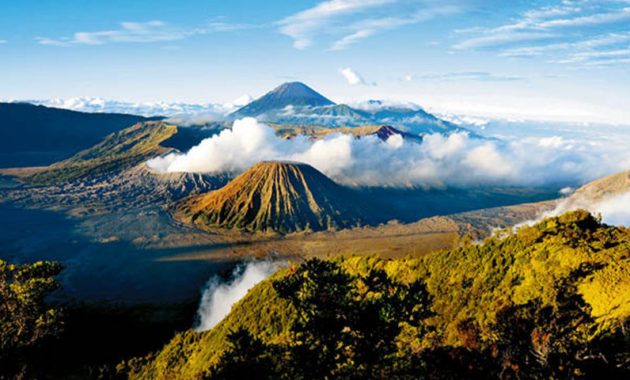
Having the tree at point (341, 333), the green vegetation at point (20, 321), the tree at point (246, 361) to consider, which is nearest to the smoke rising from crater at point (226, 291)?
the green vegetation at point (20, 321)

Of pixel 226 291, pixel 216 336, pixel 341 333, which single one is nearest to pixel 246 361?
pixel 341 333

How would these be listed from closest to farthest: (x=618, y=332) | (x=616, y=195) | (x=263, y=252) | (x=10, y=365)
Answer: (x=618, y=332) → (x=10, y=365) → (x=263, y=252) → (x=616, y=195)

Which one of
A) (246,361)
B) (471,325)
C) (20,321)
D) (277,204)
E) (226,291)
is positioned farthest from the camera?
(277,204)

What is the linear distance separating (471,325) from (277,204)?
145 meters

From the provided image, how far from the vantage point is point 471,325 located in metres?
25.5

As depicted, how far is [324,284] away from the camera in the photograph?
62.6 ft

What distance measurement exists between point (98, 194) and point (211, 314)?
475 ft

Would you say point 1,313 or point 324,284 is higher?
point 324,284

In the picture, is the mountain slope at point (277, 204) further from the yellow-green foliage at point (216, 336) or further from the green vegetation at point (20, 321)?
the green vegetation at point (20, 321)

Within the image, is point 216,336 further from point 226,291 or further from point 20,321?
point 226,291

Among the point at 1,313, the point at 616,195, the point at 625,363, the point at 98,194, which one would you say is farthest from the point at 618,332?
the point at 98,194

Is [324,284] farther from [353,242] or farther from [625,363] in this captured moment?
[353,242]

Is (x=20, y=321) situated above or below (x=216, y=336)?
above

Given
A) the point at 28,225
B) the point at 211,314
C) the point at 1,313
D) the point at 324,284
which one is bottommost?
the point at 211,314
